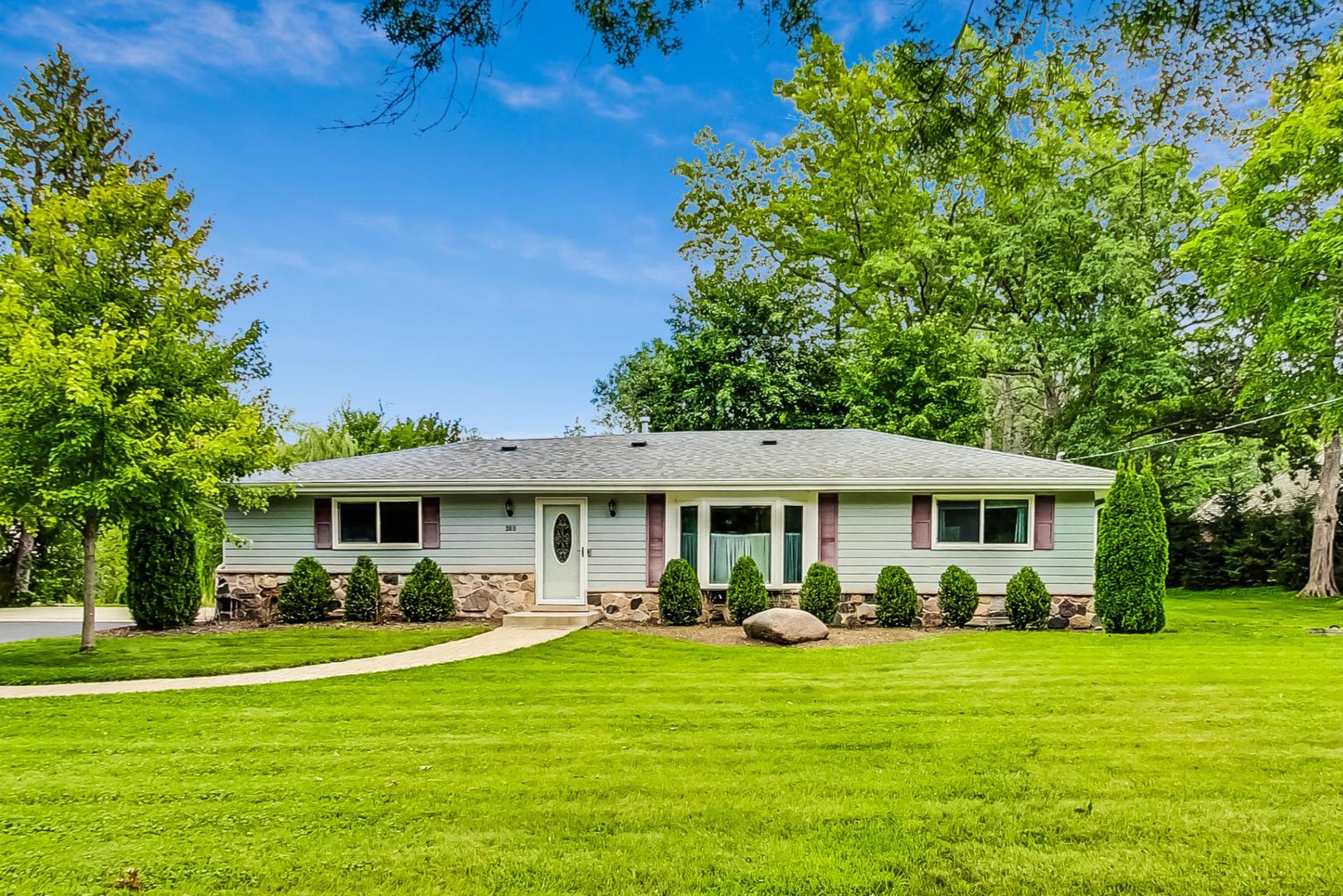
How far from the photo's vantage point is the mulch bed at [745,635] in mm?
10305

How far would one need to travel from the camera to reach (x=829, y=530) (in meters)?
12.2

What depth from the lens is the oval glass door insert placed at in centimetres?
1265

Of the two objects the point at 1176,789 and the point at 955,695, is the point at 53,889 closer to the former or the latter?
the point at 1176,789

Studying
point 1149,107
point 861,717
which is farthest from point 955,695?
point 1149,107

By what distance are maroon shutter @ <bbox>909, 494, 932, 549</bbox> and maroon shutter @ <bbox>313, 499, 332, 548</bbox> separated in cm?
965

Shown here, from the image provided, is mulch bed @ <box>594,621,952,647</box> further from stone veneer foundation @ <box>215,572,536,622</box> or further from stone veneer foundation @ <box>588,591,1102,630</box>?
stone veneer foundation @ <box>215,572,536,622</box>

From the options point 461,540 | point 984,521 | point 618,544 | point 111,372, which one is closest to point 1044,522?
point 984,521

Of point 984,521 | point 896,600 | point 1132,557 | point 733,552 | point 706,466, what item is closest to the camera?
point 1132,557

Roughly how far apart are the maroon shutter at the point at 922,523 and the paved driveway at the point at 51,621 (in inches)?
469

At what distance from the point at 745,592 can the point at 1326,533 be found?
15.1 metres

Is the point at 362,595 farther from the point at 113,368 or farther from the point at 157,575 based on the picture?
the point at 113,368

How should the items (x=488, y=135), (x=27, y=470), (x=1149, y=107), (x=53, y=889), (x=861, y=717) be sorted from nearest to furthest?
(x=53, y=889)
(x=1149, y=107)
(x=488, y=135)
(x=861, y=717)
(x=27, y=470)

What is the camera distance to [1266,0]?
3.23 m

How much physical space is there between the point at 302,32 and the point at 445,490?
9022mm
